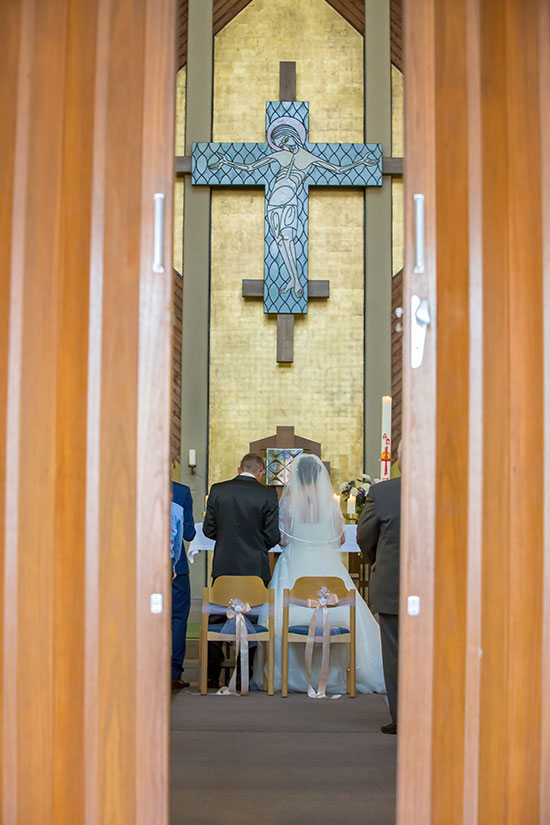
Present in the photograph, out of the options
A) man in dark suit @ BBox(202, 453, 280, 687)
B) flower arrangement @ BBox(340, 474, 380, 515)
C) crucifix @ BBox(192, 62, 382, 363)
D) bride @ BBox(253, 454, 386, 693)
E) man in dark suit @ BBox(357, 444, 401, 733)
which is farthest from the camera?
crucifix @ BBox(192, 62, 382, 363)

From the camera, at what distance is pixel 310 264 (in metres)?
10.1

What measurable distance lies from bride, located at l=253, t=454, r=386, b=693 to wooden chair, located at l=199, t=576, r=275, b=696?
0.32m

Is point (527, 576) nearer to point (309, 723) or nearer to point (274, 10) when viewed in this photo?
point (309, 723)

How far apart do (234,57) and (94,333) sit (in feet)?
28.7

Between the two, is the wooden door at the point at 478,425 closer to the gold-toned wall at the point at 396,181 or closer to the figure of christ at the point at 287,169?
the figure of christ at the point at 287,169

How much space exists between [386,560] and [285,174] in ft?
20.1

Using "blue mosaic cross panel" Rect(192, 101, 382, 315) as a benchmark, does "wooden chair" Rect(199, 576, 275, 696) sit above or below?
below

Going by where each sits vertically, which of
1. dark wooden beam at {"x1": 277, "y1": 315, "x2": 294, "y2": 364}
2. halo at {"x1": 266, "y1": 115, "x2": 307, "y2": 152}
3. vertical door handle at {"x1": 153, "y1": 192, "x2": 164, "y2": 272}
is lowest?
vertical door handle at {"x1": 153, "y1": 192, "x2": 164, "y2": 272}

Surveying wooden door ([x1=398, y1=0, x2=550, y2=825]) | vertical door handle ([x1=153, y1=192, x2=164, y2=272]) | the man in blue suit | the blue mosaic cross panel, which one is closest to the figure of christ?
the blue mosaic cross panel

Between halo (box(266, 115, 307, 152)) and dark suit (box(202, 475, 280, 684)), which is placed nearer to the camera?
dark suit (box(202, 475, 280, 684))

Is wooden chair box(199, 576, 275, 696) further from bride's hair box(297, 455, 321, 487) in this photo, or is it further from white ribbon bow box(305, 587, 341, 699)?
bride's hair box(297, 455, 321, 487)

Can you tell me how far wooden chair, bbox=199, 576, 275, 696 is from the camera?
5945mm

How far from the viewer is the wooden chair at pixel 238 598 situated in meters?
5.95

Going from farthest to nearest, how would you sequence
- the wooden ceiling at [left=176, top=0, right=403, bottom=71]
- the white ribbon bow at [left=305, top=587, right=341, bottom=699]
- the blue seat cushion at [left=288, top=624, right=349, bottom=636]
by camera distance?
the wooden ceiling at [left=176, top=0, right=403, bottom=71] < the blue seat cushion at [left=288, top=624, right=349, bottom=636] < the white ribbon bow at [left=305, top=587, right=341, bottom=699]
